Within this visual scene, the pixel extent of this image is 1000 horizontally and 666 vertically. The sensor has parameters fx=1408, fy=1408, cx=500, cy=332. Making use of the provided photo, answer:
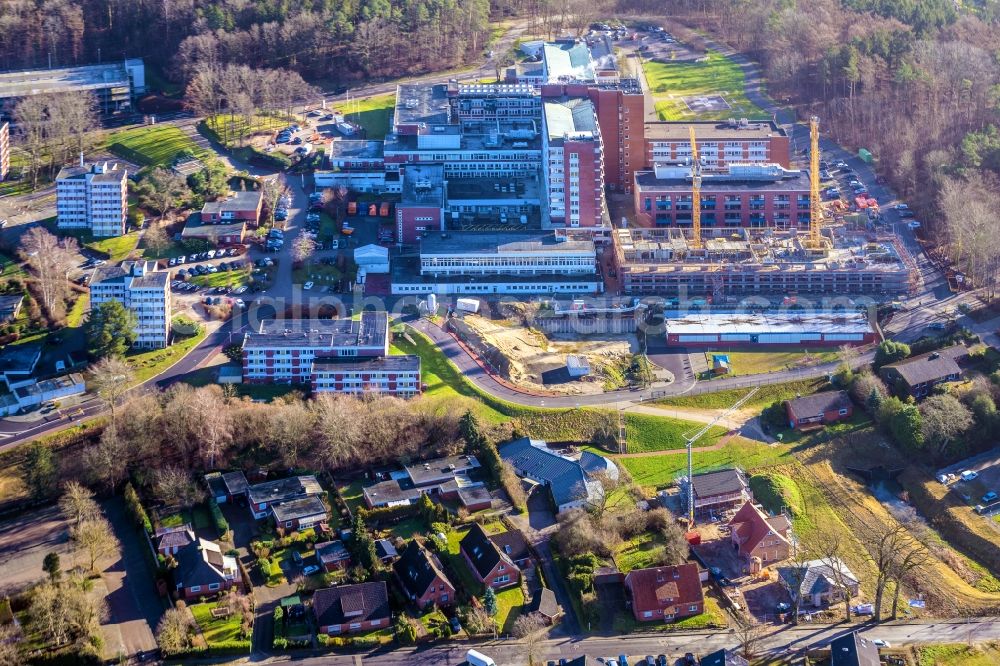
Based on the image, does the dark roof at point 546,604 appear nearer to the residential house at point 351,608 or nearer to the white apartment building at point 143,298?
the residential house at point 351,608

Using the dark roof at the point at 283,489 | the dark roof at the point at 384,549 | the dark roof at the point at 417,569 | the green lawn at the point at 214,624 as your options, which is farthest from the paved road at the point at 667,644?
the dark roof at the point at 283,489

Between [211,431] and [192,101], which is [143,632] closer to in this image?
[211,431]

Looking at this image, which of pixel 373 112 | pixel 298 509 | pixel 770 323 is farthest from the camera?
pixel 373 112

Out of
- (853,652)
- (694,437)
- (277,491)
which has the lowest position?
(853,652)

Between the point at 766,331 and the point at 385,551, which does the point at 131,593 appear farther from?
the point at 766,331

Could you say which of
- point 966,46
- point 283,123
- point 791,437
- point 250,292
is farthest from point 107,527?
point 966,46

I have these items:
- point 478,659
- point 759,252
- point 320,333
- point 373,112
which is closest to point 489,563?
point 478,659
